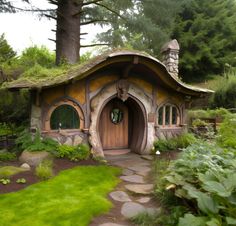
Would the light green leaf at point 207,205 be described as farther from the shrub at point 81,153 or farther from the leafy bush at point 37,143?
the leafy bush at point 37,143

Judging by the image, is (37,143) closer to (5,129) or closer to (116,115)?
(116,115)

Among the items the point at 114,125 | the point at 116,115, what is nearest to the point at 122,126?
the point at 114,125

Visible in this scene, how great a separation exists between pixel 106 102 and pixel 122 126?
1.53m

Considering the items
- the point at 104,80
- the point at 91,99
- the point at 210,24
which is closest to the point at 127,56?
the point at 104,80

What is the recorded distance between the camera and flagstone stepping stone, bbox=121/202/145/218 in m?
4.08

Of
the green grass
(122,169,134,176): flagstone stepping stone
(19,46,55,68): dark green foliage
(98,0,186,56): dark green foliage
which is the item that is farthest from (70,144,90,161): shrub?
(19,46,55,68): dark green foliage

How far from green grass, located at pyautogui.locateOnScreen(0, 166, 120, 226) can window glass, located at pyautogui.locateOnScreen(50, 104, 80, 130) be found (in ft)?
5.98

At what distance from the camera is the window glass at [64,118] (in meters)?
7.37

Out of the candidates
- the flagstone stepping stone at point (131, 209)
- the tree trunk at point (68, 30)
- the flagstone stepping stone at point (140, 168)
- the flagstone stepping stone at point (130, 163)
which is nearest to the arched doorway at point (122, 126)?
the flagstone stepping stone at point (130, 163)

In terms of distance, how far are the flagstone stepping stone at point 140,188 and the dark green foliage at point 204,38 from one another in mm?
13632

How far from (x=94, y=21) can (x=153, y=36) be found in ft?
8.06

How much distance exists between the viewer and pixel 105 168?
6.59m

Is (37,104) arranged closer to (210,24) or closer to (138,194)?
(138,194)

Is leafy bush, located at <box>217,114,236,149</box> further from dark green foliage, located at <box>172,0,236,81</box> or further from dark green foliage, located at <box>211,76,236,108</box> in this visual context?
dark green foliage, located at <box>172,0,236,81</box>
